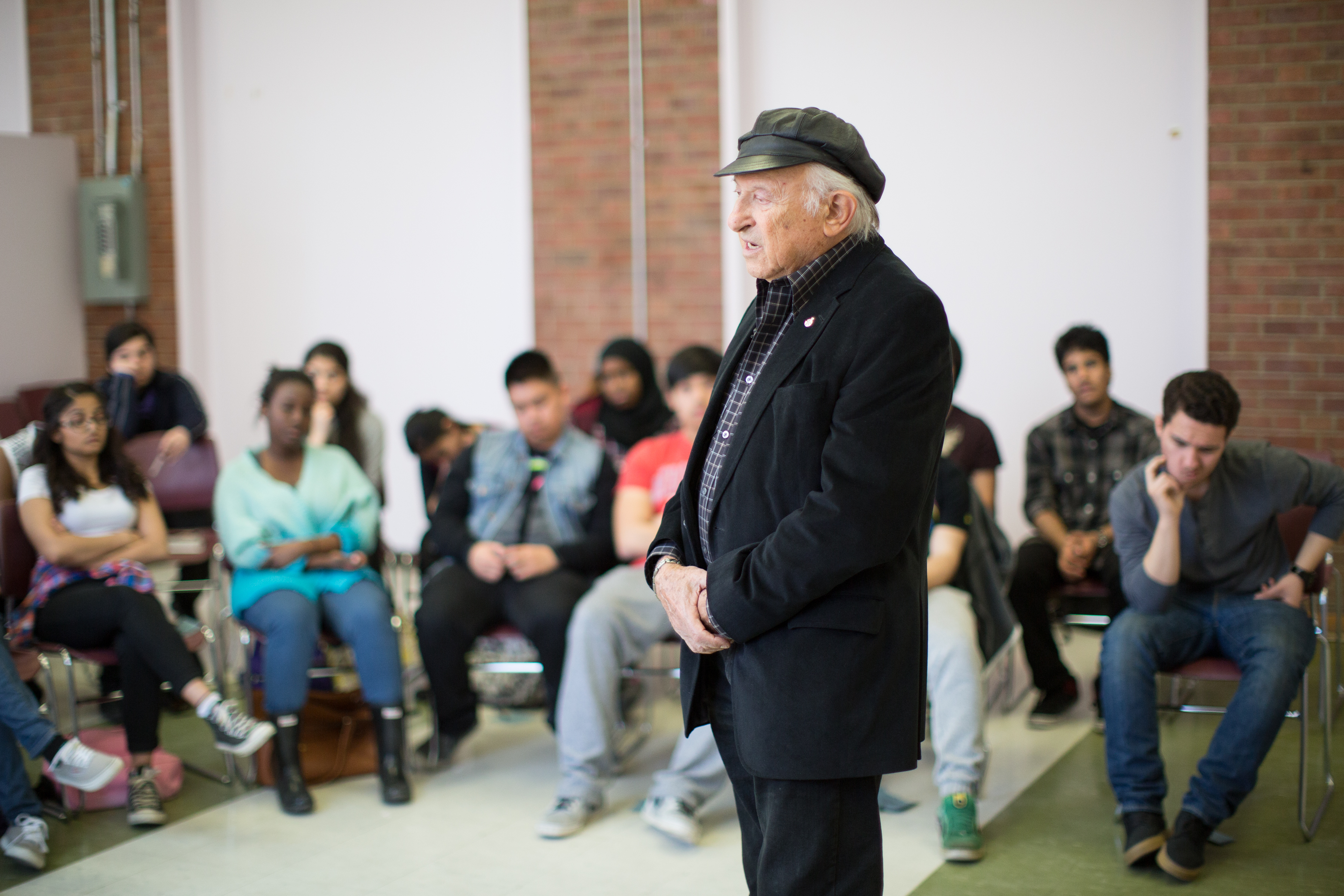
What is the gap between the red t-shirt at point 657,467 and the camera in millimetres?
3574

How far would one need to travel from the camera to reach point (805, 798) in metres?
1.66

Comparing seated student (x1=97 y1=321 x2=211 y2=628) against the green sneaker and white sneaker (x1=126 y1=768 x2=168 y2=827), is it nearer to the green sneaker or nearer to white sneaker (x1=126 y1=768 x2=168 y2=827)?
white sneaker (x1=126 y1=768 x2=168 y2=827)

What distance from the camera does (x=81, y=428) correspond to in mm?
3541

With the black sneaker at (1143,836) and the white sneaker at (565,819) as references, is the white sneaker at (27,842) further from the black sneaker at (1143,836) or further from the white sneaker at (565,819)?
the black sneaker at (1143,836)

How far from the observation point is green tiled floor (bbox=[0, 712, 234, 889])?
2959 mm

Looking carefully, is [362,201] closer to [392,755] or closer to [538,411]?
[538,411]

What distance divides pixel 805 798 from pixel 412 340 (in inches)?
198

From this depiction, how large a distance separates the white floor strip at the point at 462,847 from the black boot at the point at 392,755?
0.15ft

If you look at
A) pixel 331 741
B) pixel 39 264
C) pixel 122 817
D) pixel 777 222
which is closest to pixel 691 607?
pixel 777 222

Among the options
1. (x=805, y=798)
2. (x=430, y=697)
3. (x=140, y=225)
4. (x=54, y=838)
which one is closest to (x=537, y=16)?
(x=140, y=225)

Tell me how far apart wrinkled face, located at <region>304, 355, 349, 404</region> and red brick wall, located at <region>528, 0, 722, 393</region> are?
1536mm

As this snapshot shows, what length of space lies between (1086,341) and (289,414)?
2641 mm

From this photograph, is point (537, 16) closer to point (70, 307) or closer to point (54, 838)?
point (70, 307)

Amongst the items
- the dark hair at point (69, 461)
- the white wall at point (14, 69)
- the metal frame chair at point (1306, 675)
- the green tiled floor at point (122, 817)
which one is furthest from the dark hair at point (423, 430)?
the white wall at point (14, 69)
